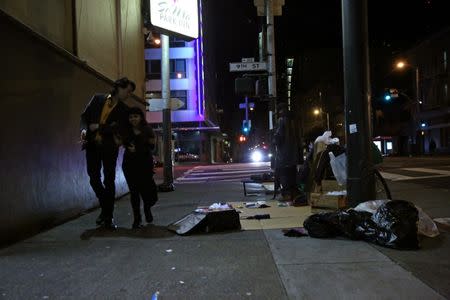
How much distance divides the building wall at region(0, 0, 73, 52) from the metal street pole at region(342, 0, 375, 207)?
4341 mm

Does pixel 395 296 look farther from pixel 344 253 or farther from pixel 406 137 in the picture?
pixel 406 137

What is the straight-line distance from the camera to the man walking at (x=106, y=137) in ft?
21.4

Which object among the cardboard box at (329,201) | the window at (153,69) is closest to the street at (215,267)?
the cardboard box at (329,201)

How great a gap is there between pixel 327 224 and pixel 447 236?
4.59 ft

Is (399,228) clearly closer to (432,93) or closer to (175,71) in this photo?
(175,71)

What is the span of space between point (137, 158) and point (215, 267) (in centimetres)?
260

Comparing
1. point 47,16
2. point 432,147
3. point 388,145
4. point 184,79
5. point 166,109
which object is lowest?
point 432,147

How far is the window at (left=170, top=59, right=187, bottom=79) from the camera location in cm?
4975

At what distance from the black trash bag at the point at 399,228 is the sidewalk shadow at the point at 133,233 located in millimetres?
2635

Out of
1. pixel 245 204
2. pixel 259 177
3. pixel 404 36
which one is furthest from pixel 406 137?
pixel 245 204

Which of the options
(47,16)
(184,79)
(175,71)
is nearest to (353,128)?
(47,16)

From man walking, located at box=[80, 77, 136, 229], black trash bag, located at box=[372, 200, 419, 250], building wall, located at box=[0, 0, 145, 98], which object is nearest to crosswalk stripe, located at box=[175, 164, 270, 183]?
building wall, located at box=[0, 0, 145, 98]

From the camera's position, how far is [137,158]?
6.69m

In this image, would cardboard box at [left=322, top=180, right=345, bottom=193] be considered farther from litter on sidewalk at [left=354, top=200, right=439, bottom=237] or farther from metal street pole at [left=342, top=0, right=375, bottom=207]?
litter on sidewalk at [left=354, top=200, right=439, bottom=237]
